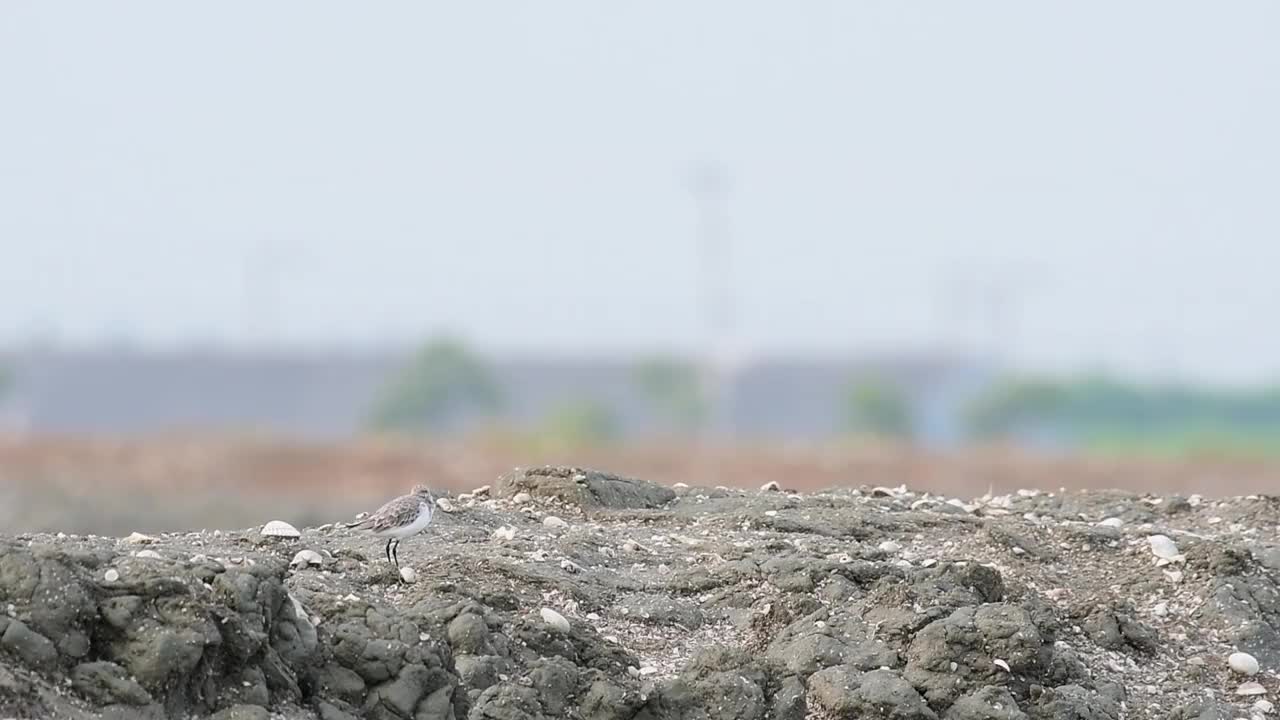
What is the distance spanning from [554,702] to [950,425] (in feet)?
345

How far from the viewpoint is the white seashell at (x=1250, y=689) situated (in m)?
7.14

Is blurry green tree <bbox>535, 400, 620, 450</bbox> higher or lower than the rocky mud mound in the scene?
lower

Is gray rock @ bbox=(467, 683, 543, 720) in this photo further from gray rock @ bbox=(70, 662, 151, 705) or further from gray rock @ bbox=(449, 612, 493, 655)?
gray rock @ bbox=(70, 662, 151, 705)

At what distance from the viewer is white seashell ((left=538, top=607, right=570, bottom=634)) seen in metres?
6.46

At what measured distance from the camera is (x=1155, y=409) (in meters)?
88.1

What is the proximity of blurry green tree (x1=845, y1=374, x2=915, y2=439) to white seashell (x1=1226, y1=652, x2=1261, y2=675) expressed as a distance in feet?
Answer: 296

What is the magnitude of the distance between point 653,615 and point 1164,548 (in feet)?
8.66

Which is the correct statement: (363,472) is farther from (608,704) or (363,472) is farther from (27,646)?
(27,646)

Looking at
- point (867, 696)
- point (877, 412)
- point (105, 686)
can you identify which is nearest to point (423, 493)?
point (867, 696)

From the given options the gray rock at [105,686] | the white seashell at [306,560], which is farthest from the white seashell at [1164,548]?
the gray rock at [105,686]

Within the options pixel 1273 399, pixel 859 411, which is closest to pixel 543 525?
pixel 1273 399

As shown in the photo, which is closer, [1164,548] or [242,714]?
[242,714]

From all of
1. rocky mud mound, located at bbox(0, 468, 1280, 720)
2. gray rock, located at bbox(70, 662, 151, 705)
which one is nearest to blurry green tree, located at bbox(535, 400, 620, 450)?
rocky mud mound, located at bbox(0, 468, 1280, 720)

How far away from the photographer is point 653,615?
6.98 metres
